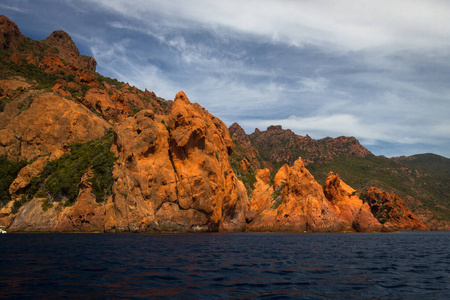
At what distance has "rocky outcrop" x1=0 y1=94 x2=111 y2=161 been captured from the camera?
69.7 meters

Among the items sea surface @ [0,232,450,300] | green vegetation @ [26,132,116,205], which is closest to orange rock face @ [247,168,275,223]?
green vegetation @ [26,132,116,205]

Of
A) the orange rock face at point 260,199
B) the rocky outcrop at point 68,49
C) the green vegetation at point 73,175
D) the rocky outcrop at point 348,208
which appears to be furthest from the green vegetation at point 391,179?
the rocky outcrop at point 68,49

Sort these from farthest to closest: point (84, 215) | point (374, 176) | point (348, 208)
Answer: point (374, 176) < point (348, 208) < point (84, 215)

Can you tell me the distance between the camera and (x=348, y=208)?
90.9 meters

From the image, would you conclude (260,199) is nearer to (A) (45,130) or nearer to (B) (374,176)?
(A) (45,130)

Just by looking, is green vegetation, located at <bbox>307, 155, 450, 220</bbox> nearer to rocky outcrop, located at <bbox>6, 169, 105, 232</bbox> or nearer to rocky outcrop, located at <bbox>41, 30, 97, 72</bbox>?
rocky outcrop, located at <bbox>6, 169, 105, 232</bbox>

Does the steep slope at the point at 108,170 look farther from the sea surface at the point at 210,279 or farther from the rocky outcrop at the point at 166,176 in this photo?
the sea surface at the point at 210,279

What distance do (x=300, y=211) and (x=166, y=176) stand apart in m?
39.2

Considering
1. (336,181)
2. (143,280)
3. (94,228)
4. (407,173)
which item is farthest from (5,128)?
(407,173)

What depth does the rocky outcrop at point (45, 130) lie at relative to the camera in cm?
6969

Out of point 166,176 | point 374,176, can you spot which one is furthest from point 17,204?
point 374,176

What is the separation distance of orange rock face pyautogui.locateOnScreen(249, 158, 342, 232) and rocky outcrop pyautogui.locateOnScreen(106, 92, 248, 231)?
20077mm

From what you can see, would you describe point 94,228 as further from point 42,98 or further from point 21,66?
point 21,66

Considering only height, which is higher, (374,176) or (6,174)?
(374,176)
